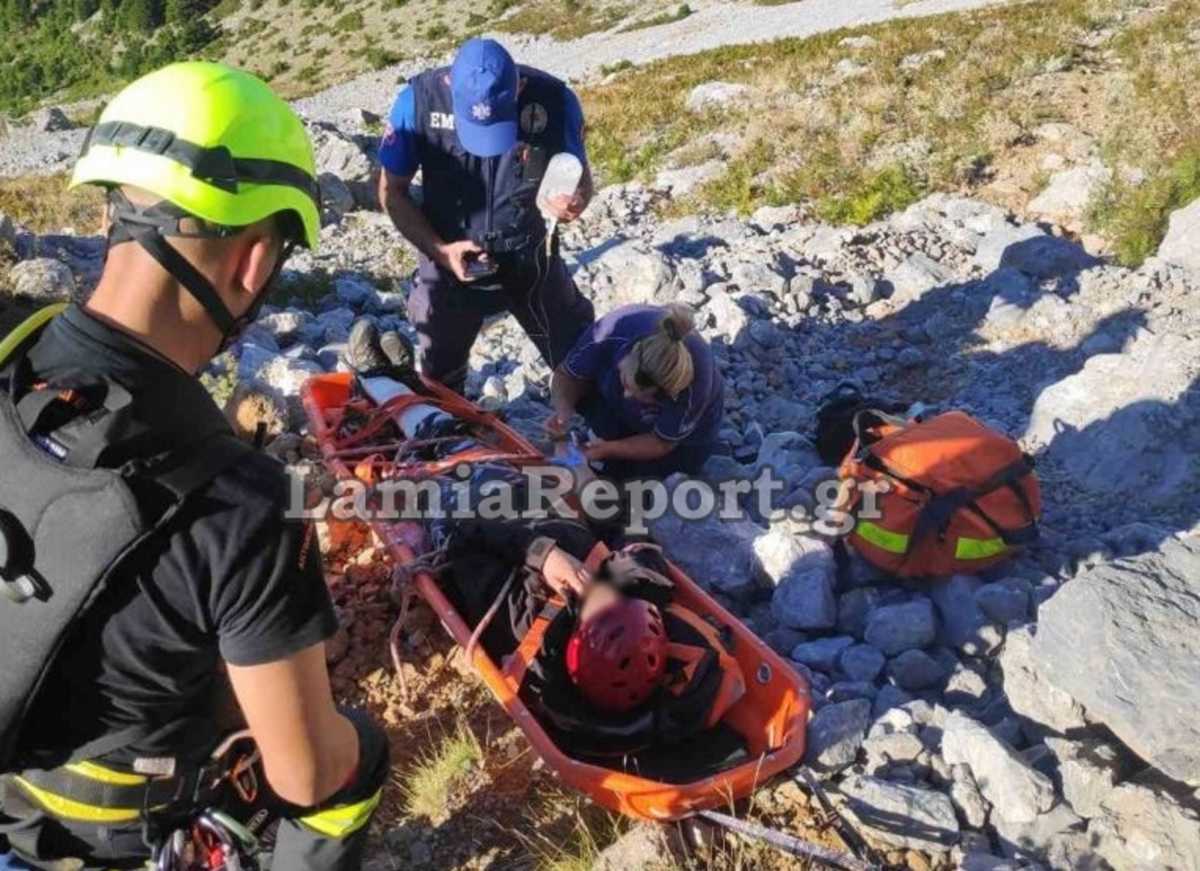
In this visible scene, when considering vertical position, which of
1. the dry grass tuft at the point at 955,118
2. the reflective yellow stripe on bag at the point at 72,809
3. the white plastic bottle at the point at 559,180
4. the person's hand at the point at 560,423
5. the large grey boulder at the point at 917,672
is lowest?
the dry grass tuft at the point at 955,118

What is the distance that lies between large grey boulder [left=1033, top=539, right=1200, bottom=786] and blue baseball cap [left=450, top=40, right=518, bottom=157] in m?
3.07

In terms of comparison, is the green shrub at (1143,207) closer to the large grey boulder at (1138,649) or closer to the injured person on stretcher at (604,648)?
the large grey boulder at (1138,649)

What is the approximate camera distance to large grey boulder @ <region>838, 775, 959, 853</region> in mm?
3184

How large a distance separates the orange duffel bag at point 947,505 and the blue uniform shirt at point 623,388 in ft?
2.88

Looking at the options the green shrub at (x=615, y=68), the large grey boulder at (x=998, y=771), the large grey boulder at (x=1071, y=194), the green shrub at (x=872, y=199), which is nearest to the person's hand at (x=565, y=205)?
the large grey boulder at (x=998, y=771)

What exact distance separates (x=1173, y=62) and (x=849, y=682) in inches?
402

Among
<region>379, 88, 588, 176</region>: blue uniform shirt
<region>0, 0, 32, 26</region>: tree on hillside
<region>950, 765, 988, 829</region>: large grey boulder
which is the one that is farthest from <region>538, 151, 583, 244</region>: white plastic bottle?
<region>0, 0, 32, 26</region>: tree on hillside

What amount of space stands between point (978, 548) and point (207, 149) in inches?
142

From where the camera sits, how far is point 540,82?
192 inches

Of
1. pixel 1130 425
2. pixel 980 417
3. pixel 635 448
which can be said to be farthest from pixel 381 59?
pixel 1130 425

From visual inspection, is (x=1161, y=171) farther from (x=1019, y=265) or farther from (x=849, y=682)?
(x=849, y=682)

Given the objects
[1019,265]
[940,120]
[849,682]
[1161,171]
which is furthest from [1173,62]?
[849,682]

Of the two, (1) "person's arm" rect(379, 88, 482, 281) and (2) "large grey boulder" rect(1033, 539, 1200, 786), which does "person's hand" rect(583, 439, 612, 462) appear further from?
(2) "large grey boulder" rect(1033, 539, 1200, 786)

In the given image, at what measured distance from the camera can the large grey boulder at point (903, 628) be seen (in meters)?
4.15
